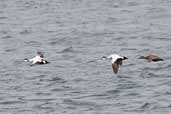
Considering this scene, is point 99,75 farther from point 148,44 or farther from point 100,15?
point 100,15

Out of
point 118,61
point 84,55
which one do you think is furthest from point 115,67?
point 84,55

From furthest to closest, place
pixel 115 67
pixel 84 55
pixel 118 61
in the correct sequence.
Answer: pixel 84 55 < pixel 118 61 < pixel 115 67

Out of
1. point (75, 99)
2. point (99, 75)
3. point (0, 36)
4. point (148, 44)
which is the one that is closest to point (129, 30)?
point (148, 44)

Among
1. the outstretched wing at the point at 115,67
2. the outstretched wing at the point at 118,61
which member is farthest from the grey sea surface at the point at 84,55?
the outstretched wing at the point at 118,61

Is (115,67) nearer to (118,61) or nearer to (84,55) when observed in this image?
(118,61)

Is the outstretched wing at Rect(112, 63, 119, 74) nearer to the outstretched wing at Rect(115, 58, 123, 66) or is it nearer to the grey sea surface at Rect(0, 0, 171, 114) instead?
the outstretched wing at Rect(115, 58, 123, 66)

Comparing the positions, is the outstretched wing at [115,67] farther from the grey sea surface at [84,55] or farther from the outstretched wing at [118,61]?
the grey sea surface at [84,55]

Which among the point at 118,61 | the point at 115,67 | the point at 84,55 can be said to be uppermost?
the point at 84,55

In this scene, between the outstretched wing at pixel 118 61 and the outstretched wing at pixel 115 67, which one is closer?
the outstretched wing at pixel 115 67

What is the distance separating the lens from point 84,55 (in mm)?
32062

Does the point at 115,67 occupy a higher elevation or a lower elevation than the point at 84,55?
lower

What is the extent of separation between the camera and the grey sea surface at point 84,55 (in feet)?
85.5

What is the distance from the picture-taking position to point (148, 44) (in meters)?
33.6

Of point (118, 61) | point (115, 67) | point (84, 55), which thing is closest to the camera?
point (115, 67)
